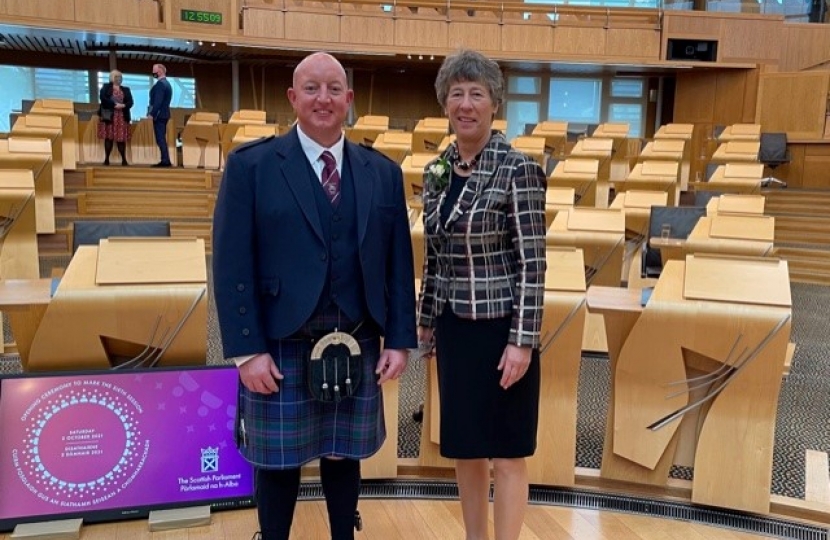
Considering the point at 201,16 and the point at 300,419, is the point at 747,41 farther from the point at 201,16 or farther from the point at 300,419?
the point at 300,419

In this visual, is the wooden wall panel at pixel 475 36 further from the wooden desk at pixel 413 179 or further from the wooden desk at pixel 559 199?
the wooden desk at pixel 559 199

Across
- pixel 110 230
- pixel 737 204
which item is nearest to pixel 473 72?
pixel 110 230

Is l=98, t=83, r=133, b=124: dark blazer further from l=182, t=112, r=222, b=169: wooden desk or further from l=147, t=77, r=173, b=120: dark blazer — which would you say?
l=182, t=112, r=222, b=169: wooden desk

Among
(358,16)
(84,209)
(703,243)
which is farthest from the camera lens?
(358,16)

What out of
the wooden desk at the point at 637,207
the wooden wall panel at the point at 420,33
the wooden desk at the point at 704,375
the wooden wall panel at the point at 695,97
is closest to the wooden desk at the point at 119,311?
the wooden desk at the point at 704,375

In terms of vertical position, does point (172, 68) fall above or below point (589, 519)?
above

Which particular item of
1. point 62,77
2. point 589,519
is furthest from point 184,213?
point 62,77

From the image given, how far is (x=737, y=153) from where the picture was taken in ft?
26.7

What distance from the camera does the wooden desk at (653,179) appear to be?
607 centimetres

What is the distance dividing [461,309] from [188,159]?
8221mm

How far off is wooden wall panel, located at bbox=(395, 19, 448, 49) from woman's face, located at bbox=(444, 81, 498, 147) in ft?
32.4

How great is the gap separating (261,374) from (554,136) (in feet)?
27.9

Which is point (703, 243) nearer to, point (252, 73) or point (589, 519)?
point (589, 519)

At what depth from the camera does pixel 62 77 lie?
12.6 m
